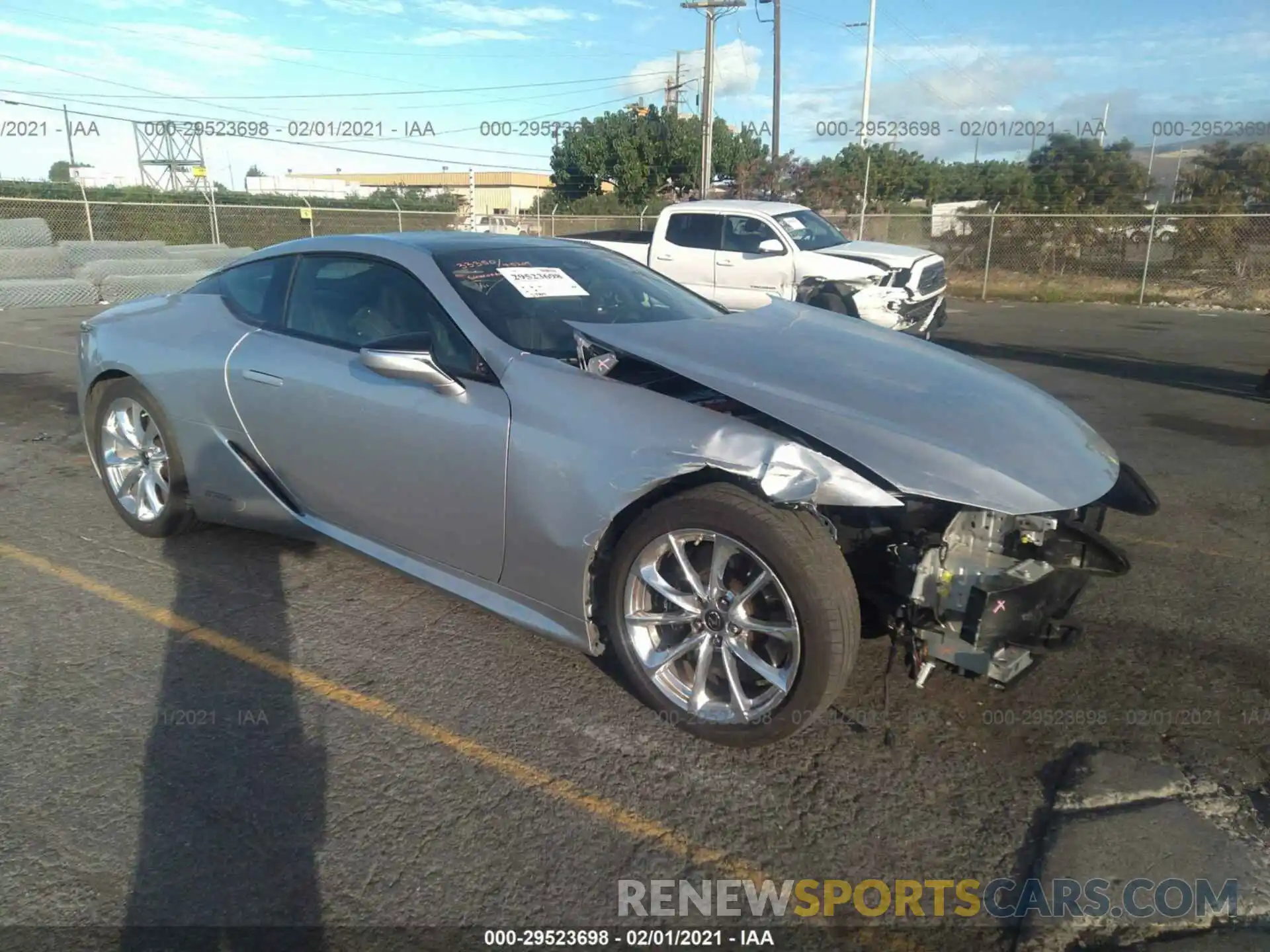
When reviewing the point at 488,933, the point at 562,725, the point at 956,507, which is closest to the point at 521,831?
the point at 488,933

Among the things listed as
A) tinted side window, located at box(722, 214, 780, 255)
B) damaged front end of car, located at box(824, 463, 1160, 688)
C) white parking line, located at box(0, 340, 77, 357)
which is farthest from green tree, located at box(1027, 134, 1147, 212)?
damaged front end of car, located at box(824, 463, 1160, 688)

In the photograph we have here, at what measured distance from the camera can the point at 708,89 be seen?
82.5ft

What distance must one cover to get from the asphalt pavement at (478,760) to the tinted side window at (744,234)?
349 inches

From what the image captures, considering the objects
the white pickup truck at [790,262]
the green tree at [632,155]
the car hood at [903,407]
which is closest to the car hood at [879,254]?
the white pickup truck at [790,262]

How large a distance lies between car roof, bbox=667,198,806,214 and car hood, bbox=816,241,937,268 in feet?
3.01

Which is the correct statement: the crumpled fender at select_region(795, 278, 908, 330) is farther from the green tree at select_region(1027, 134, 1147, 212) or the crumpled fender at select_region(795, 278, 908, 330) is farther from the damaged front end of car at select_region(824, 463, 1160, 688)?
the green tree at select_region(1027, 134, 1147, 212)

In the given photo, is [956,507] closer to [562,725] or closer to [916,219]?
[562,725]

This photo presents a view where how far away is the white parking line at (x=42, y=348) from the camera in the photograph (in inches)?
408

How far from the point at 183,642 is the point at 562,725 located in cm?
161

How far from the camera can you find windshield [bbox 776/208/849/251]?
491 inches

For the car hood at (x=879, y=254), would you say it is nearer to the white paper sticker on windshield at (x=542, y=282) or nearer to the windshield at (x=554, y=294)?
the windshield at (x=554, y=294)

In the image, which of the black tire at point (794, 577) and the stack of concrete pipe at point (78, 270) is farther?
the stack of concrete pipe at point (78, 270)

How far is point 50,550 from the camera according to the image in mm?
4398

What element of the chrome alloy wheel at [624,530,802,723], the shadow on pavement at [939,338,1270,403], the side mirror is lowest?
the shadow on pavement at [939,338,1270,403]
